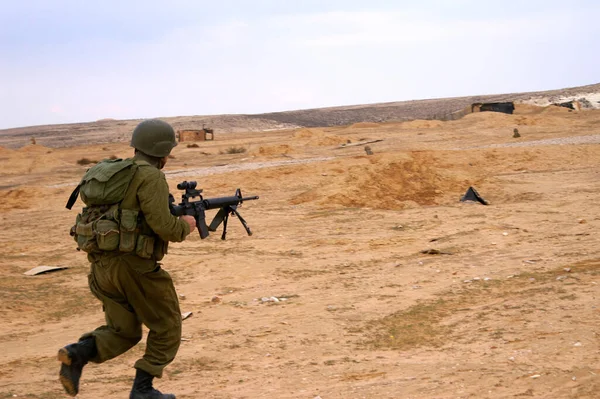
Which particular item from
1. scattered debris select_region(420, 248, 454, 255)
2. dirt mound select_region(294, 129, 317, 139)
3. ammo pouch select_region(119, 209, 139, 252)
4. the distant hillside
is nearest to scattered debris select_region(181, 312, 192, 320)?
ammo pouch select_region(119, 209, 139, 252)

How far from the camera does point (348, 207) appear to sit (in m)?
15.1

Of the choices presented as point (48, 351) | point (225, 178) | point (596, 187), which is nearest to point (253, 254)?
point (48, 351)

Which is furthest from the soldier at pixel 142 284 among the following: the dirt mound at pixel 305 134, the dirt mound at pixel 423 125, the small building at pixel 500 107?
the small building at pixel 500 107

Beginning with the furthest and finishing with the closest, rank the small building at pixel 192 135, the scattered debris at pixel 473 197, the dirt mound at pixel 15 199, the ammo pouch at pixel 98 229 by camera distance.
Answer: the small building at pixel 192 135 < the dirt mound at pixel 15 199 < the scattered debris at pixel 473 197 < the ammo pouch at pixel 98 229

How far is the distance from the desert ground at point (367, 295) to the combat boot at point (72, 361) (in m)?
0.76

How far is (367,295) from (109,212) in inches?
161

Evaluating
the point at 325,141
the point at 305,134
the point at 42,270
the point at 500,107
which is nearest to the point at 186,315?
the point at 42,270

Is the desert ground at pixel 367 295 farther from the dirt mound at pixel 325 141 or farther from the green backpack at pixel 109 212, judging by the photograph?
the dirt mound at pixel 325 141

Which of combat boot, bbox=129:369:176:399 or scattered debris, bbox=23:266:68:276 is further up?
combat boot, bbox=129:369:176:399

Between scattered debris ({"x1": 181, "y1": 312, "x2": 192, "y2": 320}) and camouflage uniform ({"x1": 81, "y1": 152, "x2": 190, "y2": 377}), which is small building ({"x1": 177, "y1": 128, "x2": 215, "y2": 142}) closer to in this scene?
scattered debris ({"x1": 181, "y1": 312, "x2": 192, "y2": 320})

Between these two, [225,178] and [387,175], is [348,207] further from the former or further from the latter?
[225,178]

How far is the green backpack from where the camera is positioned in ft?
13.9

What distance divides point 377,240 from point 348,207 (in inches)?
152

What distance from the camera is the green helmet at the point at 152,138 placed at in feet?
14.9
